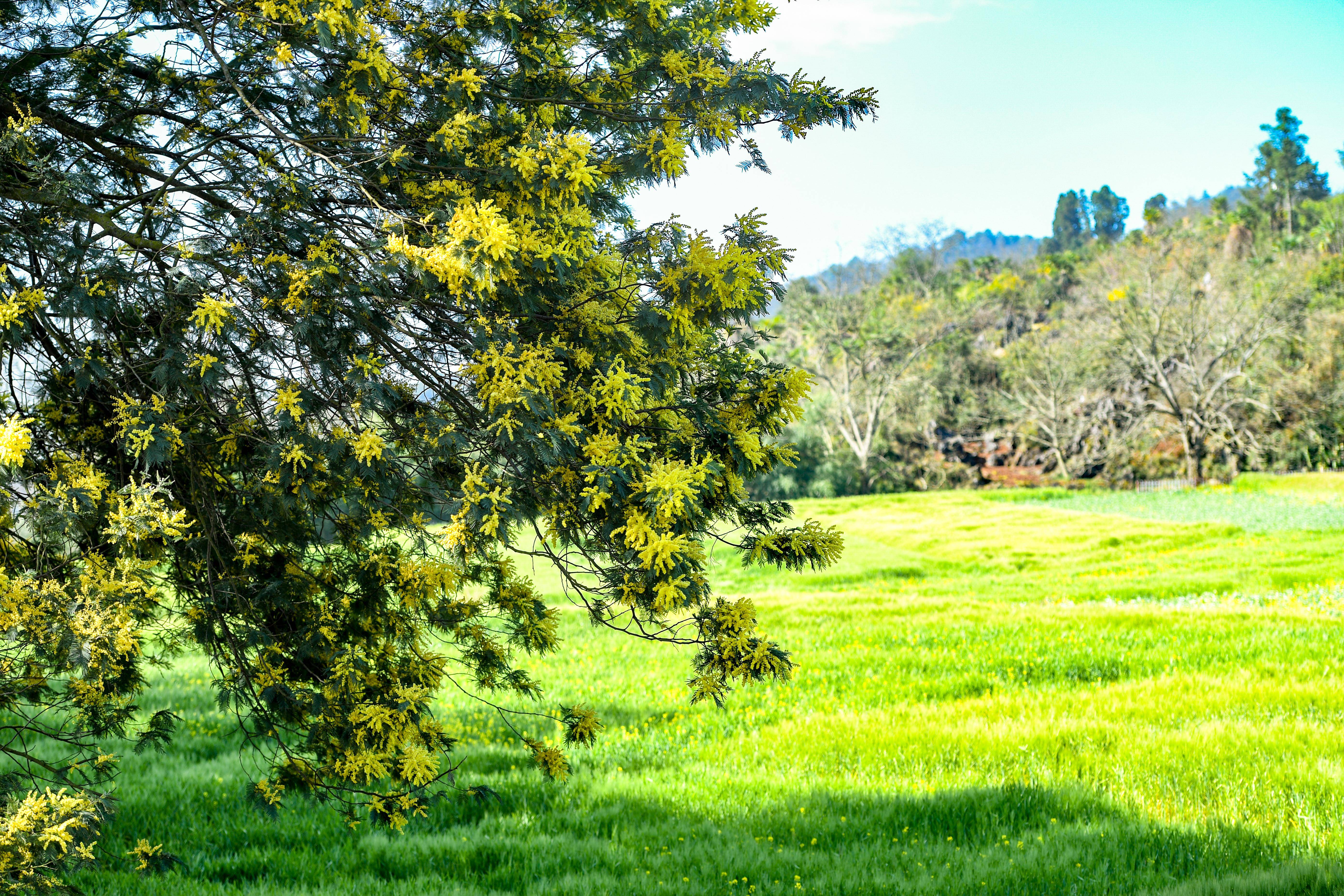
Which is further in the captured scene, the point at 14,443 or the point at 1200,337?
the point at 1200,337

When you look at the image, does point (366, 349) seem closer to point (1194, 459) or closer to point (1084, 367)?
point (1194, 459)

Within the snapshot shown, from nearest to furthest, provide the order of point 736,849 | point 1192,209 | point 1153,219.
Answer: point 736,849, point 1153,219, point 1192,209

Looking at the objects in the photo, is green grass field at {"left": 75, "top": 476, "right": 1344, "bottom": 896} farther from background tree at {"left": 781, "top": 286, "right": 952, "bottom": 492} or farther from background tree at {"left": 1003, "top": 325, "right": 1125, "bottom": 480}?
background tree at {"left": 781, "top": 286, "right": 952, "bottom": 492}

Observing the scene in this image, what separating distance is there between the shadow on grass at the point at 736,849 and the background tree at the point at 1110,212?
13018 centimetres

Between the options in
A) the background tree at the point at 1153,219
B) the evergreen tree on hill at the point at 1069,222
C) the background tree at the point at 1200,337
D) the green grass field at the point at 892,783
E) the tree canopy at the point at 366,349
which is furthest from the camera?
the evergreen tree on hill at the point at 1069,222

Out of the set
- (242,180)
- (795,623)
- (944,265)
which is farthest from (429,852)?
(944,265)

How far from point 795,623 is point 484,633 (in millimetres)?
8965

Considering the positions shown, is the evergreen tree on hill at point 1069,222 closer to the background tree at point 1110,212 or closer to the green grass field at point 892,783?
the background tree at point 1110,212

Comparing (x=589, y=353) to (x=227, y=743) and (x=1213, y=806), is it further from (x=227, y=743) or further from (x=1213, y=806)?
(x=227, y=743)

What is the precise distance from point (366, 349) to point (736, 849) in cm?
334

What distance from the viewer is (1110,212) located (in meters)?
123

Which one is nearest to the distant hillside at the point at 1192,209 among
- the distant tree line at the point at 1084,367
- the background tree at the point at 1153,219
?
the background tree at the point at 1153,219

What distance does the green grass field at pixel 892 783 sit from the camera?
4902mm

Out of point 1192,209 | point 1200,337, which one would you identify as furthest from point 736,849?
point 1192,209
